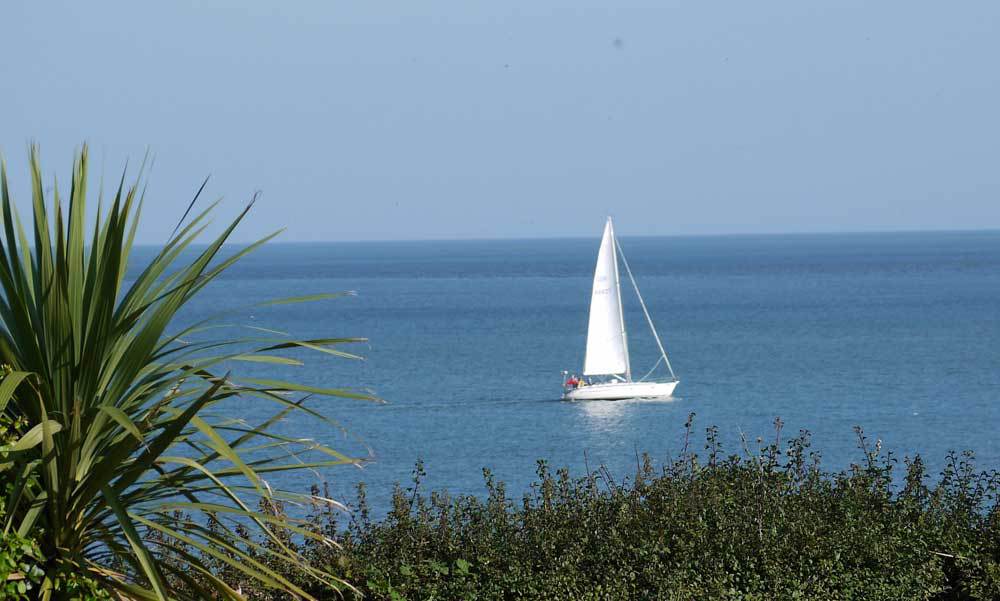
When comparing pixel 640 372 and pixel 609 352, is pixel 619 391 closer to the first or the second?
pixel 609 352

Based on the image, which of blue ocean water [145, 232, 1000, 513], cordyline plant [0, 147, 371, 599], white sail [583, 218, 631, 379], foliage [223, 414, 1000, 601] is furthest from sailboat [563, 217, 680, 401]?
cordyline plant [0, 147, 371, 599]

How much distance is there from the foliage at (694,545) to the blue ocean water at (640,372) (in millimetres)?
2532

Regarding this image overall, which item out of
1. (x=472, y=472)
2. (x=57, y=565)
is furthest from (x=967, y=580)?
(x=472, y=472)

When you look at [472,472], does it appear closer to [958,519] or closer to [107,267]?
[958,519]

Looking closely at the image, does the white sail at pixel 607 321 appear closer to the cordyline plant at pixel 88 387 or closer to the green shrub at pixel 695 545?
the green shrub at pixel 695 545

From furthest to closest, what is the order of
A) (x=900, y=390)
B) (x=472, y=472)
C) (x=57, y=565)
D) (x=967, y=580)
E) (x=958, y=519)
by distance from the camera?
(x=900, y=390), (x=472, y=472), (x=958, y=519), (x=967, y=580), (x=57, y=565)

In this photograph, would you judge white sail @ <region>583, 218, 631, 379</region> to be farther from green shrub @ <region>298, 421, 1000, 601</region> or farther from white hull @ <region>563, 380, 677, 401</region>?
green shrub @ <region>298, 421, 1000, 601</region>

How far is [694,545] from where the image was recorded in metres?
8.12

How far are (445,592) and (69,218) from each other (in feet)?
13.5

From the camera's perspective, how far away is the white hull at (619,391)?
171 ft

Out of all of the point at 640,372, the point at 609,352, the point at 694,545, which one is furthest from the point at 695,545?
the point at 640,372

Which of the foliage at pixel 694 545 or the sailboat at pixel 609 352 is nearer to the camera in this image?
the foliage at pixel 694 545

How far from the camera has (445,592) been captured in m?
7.98

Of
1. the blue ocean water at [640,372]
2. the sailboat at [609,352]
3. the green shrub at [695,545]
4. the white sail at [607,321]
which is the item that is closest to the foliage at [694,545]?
the green shrub at [695,545]
